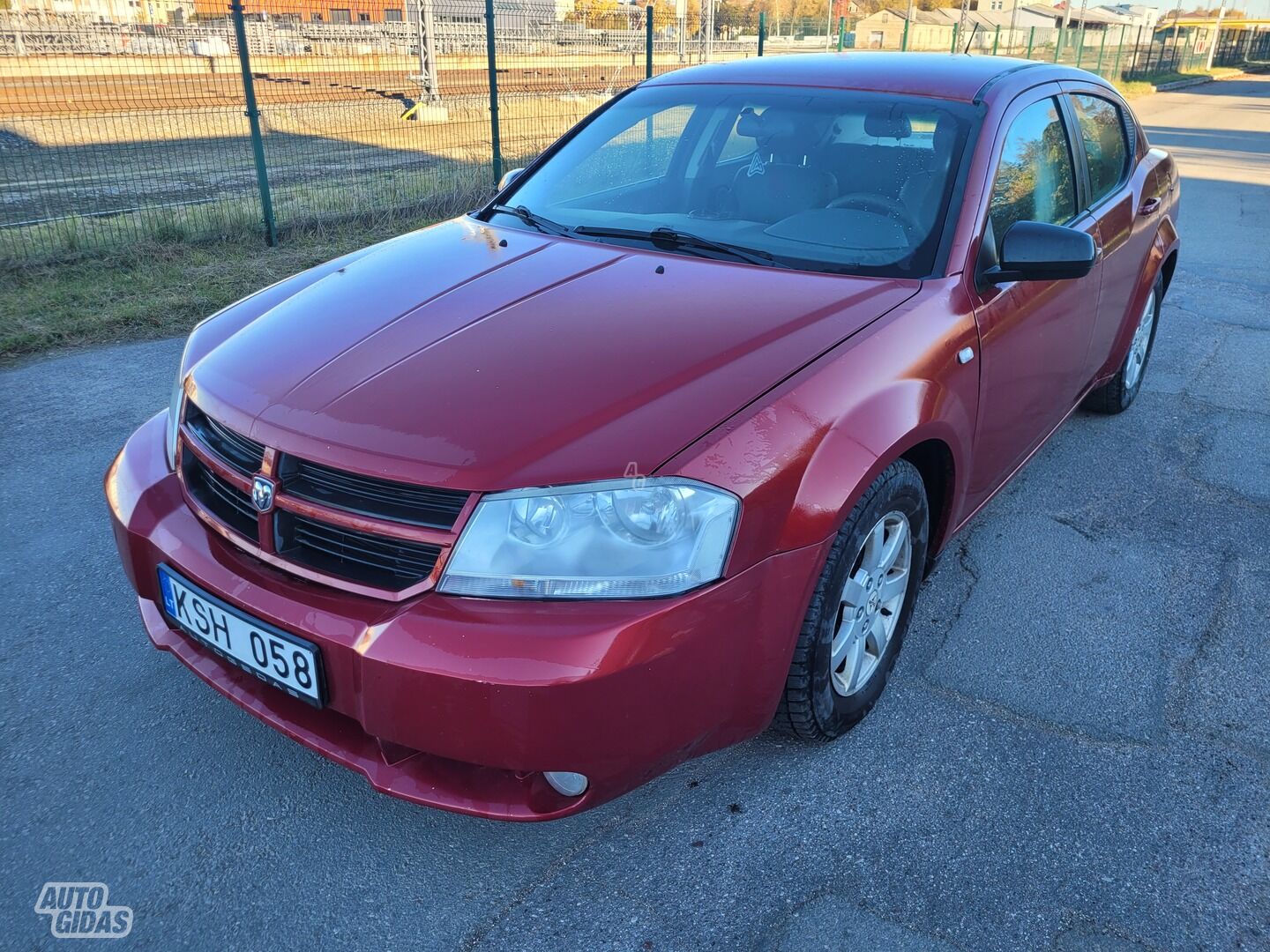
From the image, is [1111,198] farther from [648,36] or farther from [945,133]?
[648,36]

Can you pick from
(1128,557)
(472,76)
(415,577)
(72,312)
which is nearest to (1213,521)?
(1128,557)

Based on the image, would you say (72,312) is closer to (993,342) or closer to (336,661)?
(336,661)

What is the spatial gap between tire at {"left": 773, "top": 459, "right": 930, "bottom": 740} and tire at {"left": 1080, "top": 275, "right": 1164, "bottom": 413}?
2364 mm

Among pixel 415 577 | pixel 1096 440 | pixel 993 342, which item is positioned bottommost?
pixel 1096 440

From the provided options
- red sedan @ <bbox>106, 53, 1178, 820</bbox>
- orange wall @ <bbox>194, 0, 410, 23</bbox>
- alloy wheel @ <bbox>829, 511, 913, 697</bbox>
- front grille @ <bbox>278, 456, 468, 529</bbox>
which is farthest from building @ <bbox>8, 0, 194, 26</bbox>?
alloy wheel @ <bbox>829, 511, 913, 697</bbox>

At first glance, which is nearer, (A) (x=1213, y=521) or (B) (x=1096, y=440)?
(A) (x=1213, y=521)

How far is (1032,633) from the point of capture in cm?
297

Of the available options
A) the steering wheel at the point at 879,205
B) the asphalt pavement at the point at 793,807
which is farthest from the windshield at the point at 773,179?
the asphalt pavement at the point at 793,807

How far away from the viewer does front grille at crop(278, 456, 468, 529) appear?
6.07ft

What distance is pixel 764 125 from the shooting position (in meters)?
3.14

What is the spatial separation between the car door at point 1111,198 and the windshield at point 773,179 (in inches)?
40.4

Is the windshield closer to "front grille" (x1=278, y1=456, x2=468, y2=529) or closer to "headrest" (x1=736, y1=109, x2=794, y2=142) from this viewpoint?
"headrest" (x1=736, y1=109, x2=794, y2=142)

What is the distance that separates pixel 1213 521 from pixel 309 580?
3.35m

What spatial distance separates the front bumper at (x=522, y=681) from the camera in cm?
173
